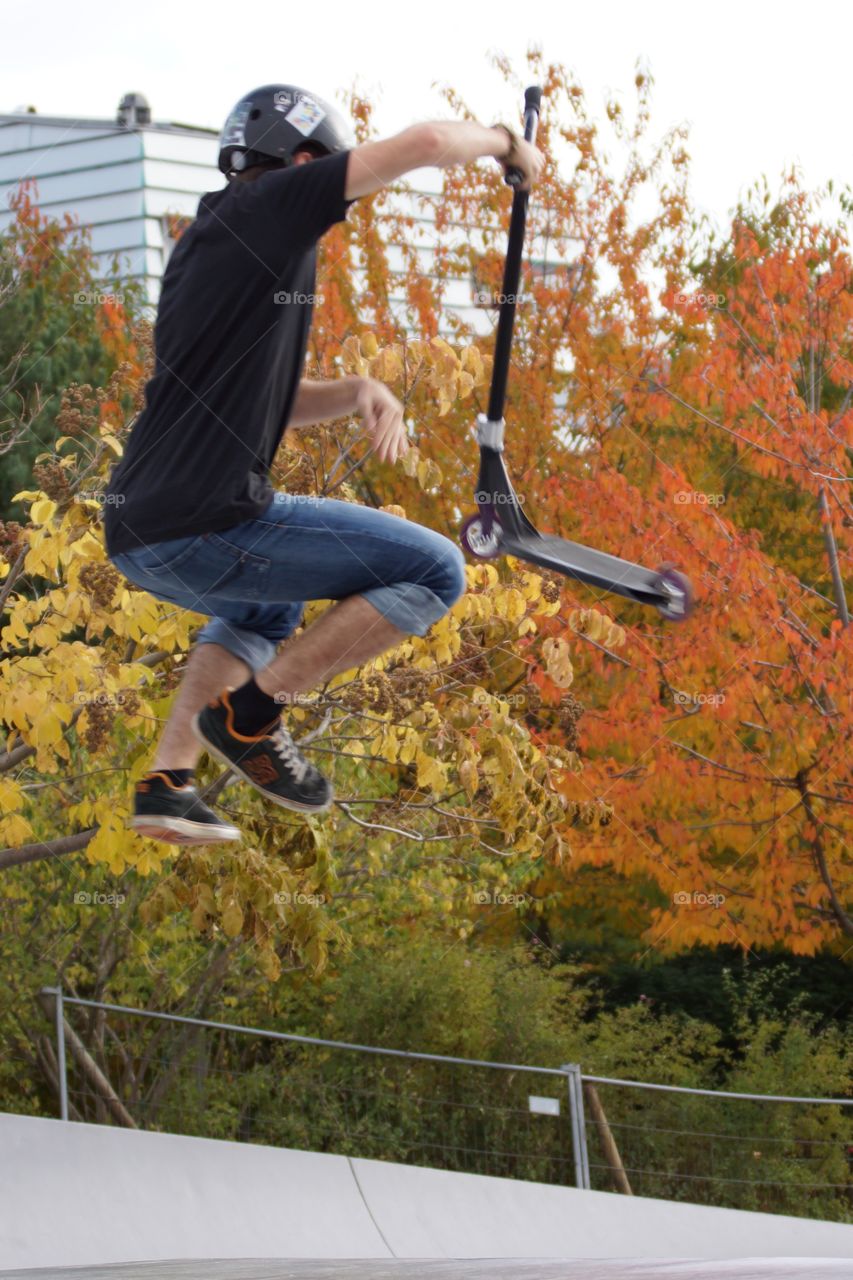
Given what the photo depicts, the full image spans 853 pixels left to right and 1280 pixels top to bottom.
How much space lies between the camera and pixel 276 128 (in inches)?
129

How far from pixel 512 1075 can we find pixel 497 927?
2.62 meters

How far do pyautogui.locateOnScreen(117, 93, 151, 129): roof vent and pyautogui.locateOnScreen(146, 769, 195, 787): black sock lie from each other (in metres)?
20.7

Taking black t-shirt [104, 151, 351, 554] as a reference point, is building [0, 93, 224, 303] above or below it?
above

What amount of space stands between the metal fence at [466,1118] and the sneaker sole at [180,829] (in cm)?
809

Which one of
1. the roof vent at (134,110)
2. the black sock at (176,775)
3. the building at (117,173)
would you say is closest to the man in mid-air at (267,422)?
the black sock at (176,775)

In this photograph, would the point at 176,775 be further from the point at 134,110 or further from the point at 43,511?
the point at 134,110

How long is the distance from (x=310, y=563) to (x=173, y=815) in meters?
0.88

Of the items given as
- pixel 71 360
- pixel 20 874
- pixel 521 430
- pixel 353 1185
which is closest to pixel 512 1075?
pixel 353 1185

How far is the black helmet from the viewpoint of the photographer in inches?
130

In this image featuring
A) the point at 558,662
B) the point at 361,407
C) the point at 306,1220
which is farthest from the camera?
the point at 306,1220

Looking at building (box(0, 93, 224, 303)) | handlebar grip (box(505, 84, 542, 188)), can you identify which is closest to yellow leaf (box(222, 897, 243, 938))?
handlebar grip (box(505, 84, 542, 188))

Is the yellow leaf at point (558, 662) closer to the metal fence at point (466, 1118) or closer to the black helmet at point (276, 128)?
the black helmet at point (276, 128)

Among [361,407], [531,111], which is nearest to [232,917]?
[361,407]

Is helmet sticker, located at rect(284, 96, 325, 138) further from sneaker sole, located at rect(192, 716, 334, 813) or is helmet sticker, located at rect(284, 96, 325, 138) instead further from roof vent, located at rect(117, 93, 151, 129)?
roof vent, located at rect(117, 93, 151, 129)
